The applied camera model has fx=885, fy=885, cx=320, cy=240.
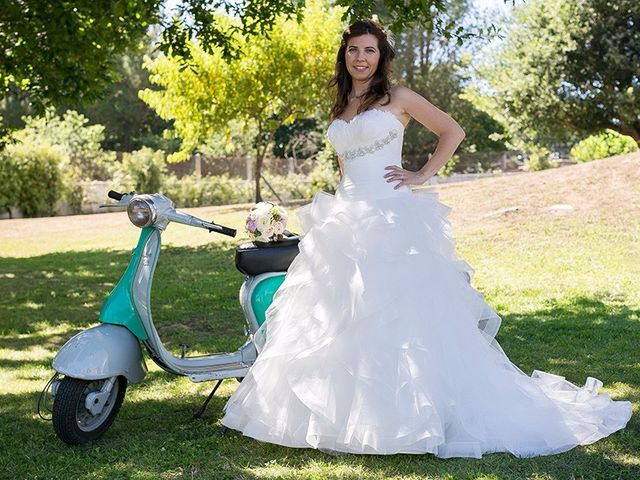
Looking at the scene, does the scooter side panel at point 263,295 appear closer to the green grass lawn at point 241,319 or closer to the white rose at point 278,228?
the white rose at point 278,228

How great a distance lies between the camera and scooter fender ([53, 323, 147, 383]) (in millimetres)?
4254

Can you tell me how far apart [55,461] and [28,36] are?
635 cm

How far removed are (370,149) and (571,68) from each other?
1779 centimetres

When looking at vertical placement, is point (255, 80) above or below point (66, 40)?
below

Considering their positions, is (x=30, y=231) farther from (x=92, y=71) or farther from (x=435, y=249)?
(x=435, y=249)

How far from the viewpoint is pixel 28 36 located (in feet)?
31.0

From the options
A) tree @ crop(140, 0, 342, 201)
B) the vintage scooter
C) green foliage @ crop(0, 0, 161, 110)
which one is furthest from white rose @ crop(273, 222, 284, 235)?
tree @ crop(140, 0, 342, 201)

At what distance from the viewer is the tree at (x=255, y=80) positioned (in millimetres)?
18916

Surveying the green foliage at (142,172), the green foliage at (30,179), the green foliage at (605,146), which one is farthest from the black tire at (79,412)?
the green foliage at (605,146)

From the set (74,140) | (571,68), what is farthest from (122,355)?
(74,140)

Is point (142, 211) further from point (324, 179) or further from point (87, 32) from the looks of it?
point (324, 179)

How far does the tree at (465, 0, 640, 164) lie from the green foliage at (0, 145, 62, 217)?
1208 cm

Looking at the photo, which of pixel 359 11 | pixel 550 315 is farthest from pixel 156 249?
pixel 550 315

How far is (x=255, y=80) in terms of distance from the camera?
63.6 feet
